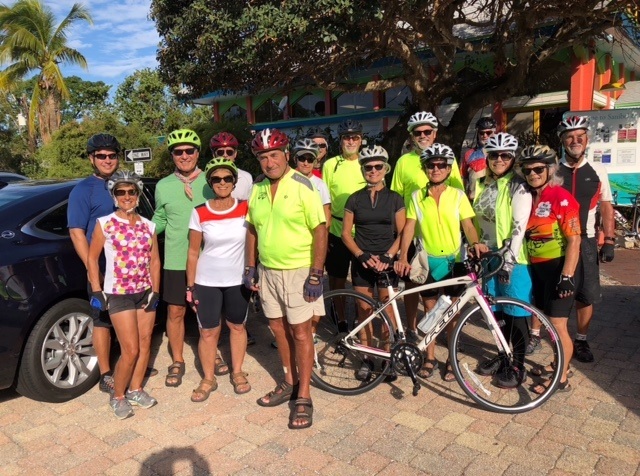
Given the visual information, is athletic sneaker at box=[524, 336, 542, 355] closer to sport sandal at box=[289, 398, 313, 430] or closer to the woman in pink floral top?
sport sandal at box=[289, 398, 313, 430]

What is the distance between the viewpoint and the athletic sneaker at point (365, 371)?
13.3 ft

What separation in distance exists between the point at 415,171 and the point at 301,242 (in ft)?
4.67


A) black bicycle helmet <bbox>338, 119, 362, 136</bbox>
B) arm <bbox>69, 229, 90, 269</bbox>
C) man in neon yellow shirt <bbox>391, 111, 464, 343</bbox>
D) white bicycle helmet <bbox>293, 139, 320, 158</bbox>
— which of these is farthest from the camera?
black bicycle helmet <bbox>338, 119, 362, 136</bbox>

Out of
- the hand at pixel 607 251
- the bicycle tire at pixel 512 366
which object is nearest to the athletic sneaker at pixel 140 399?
the bicycle tire at pixel 512 366

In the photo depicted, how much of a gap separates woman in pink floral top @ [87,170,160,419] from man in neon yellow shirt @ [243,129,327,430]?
840 mm

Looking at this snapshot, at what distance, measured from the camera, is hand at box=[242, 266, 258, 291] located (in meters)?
3.81

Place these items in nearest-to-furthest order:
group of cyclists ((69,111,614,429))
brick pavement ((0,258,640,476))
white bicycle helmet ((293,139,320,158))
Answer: brick pavement ((0,258,640,476))
group of cyclists ((69,111,614,429))
white bicycle helmet ((293,139,320,158))

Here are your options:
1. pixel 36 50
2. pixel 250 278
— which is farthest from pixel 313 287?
pixel 36 50

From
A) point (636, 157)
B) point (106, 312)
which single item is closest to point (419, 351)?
point (106, 312)

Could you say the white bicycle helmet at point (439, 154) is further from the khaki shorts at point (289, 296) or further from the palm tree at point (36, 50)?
the palm tree at point (36, 50)

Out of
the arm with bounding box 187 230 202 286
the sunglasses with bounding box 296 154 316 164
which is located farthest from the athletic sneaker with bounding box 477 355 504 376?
the arm with bounding box 187 230 202 286

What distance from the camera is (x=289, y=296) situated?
11.8ft

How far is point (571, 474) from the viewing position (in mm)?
2893

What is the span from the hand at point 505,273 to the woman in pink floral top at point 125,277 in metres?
2.57
